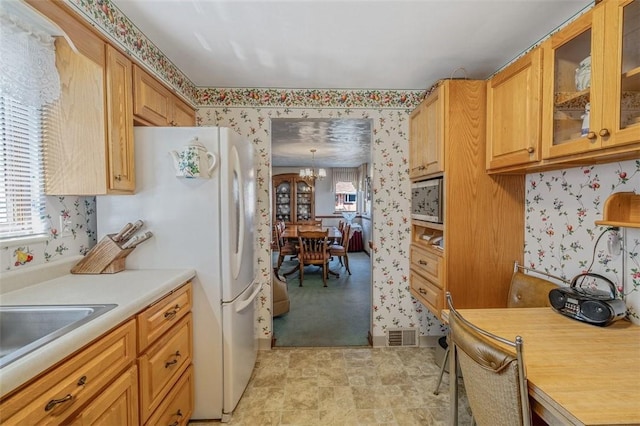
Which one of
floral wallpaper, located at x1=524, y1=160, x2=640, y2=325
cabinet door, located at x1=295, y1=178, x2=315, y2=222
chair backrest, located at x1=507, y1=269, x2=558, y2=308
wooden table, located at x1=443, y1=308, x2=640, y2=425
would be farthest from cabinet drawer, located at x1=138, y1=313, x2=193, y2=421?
cabinet door, located at x1=295, y1=178, x2=315, y2=222

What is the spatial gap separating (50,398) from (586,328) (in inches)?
77.4

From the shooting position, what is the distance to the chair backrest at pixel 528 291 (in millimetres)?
1659

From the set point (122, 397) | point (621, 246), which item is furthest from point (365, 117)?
point (122, 397)

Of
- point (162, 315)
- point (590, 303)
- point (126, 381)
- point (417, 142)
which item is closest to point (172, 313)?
point (162, 315)

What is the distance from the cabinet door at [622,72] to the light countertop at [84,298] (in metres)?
1.94

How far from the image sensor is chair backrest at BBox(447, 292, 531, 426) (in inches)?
34.7

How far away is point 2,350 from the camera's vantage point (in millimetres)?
1091

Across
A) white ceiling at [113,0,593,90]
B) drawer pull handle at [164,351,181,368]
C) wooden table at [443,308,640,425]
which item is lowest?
drawer pull handle at [164,351,181,368]

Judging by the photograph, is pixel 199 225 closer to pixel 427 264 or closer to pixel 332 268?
pixel 427 264

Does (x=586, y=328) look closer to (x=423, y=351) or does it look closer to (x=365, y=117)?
(x=423, y=351)

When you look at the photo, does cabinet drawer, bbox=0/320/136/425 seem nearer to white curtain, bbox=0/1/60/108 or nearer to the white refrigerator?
the white refrigerator

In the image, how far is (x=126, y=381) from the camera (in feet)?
3.66

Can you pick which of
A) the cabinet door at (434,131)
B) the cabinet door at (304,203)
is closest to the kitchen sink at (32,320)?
the cabinet door at (434,131)

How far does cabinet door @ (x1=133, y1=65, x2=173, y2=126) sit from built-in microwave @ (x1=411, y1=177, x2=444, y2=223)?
1921 mm
